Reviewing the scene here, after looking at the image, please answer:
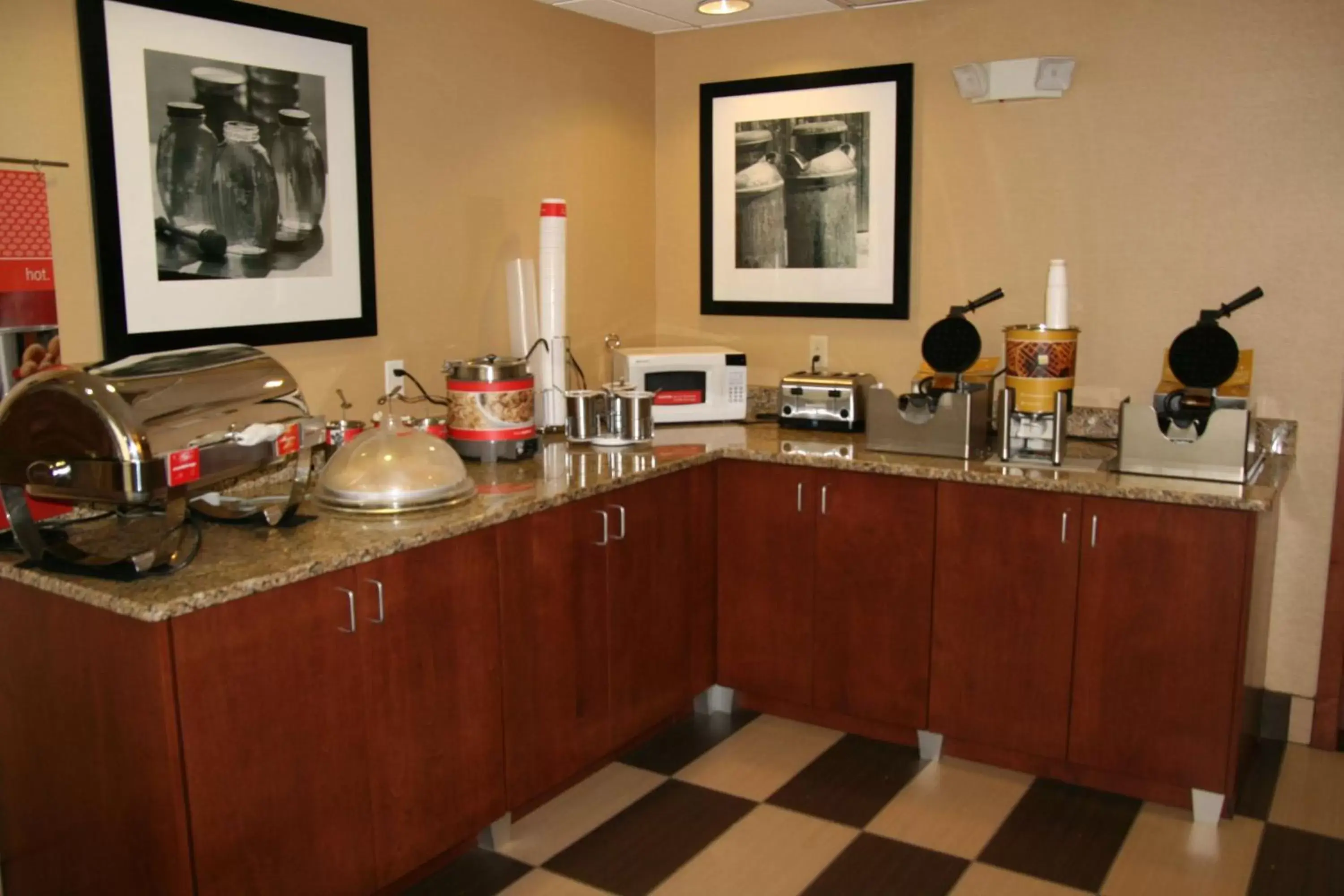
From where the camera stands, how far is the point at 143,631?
2.00 m

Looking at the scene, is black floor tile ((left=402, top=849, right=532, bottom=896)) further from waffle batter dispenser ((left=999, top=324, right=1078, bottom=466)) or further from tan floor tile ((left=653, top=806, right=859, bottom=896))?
waffle batter dispenser ((left=999, top=324, right=1078, bottom=466))

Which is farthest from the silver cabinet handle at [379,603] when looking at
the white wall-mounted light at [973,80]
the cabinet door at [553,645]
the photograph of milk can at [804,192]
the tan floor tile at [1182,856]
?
the white wall-mounted light at [973,80]

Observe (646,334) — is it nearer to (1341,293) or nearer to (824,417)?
(824,417)

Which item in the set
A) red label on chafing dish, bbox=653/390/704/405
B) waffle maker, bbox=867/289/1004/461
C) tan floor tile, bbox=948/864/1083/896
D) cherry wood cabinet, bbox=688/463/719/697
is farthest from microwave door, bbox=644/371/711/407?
tan floor tile, bbox=948/864/1083/896

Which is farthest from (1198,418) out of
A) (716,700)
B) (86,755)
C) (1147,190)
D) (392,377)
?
(86,755)

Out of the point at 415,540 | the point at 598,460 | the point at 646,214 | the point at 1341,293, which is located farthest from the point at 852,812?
the point at 646,214

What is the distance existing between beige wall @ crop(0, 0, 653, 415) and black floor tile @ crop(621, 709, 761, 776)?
1.29m

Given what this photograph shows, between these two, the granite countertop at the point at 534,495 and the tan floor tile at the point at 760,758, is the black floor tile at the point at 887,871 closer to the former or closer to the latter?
the tan floor tile at the point at 760,758

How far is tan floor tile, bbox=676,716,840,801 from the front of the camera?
321 cm

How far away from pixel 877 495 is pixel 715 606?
0.67 metres

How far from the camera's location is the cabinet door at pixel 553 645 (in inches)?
109

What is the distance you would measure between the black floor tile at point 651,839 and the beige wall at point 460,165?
4.37 ft

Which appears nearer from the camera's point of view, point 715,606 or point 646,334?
point 715,606

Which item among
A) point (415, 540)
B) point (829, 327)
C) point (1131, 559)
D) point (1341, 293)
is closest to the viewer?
point (415, 540)
